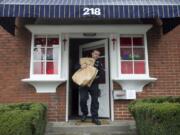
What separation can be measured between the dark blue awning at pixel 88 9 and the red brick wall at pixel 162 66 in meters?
1.86

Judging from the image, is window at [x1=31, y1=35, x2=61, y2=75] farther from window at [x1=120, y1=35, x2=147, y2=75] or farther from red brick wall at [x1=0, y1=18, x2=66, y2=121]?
window at [x1=120, y1=35, x2=147, y2=75]

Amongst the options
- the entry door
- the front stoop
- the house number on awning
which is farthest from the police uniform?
the house number on awning

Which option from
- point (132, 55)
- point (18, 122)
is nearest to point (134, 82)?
point (132, 55)

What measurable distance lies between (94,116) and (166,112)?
2.69 metres

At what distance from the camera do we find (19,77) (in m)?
8.95

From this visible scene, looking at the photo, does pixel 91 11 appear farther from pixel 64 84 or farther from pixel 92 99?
pixel 64 84

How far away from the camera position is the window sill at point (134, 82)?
344 inches

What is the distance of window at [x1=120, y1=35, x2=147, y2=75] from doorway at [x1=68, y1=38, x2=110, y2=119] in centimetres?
49

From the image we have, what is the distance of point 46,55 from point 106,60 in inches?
64.9

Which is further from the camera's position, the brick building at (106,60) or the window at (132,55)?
the window at (132,55)

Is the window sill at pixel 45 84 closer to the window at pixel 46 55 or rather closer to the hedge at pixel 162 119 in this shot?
the window at pixel 46 55

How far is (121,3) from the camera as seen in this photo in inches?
297

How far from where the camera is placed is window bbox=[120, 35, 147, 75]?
9.00m

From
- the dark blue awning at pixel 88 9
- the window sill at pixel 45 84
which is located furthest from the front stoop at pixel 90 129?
the dark blue awning at pixel 88 9
